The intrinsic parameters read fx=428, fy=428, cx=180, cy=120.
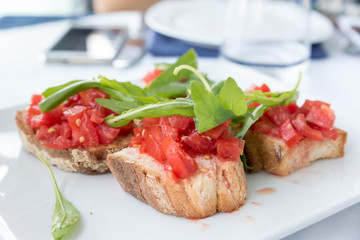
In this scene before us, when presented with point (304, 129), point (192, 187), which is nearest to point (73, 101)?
point (192, 187)

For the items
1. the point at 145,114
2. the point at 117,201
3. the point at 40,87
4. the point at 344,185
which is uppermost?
the point at 145,114

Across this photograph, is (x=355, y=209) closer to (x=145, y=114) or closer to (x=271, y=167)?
(x=271, y=167)

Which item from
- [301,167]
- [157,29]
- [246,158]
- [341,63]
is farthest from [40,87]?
[341,63]

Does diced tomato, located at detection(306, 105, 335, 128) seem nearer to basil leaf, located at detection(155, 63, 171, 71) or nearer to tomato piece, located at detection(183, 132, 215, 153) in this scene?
tomato piece, located at detection(183, 132, 215, 153)

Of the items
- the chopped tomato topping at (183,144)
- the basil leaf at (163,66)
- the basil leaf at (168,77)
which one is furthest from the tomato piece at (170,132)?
the basil leaf at (163,66)

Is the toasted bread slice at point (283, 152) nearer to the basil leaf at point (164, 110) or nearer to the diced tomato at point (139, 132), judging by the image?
the basil leaf at point (164, 110)

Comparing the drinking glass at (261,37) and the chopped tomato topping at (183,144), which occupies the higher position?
the chopped tomato topping at (183,144)

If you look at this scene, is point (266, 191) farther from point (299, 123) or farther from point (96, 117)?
point (96, 117)
